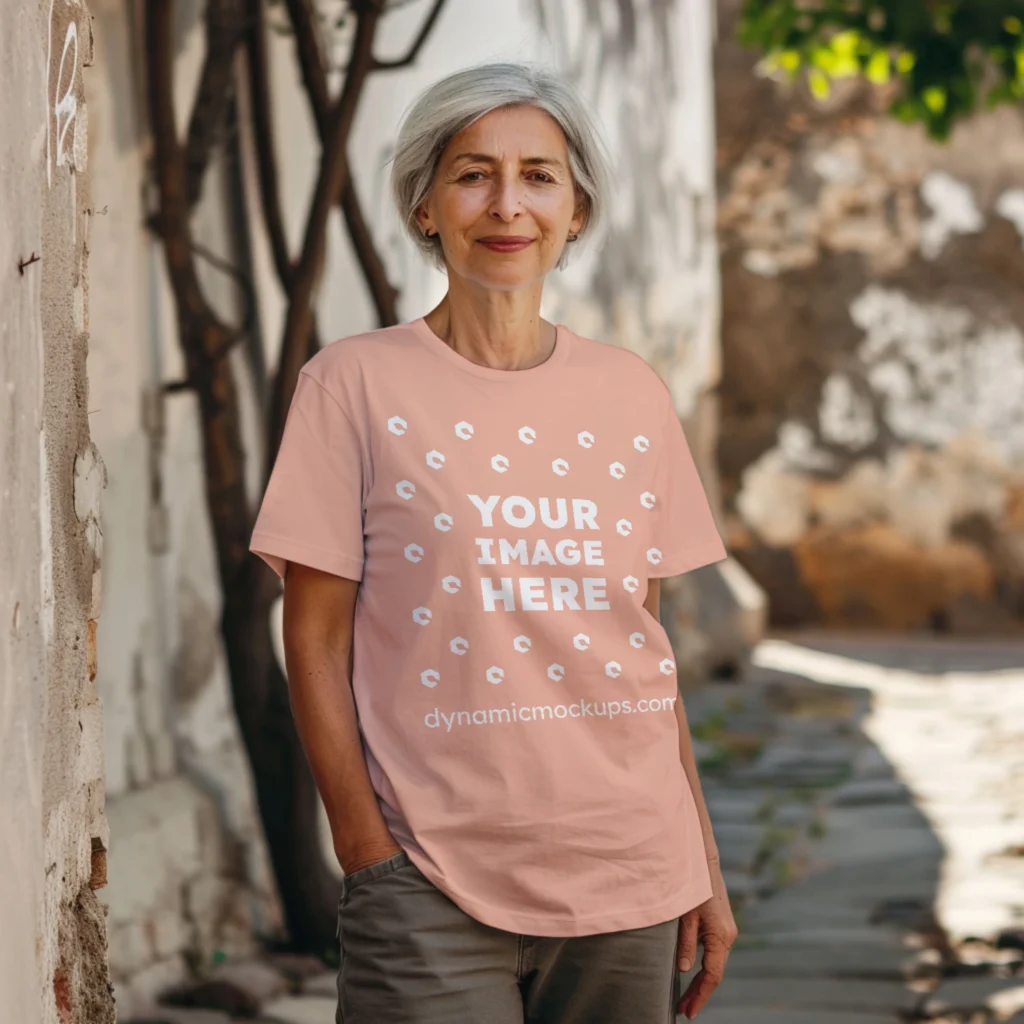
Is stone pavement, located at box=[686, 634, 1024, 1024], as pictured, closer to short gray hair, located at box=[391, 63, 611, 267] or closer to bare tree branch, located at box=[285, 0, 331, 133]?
bare tree branch, located at box=[285, 0, 331, 133]

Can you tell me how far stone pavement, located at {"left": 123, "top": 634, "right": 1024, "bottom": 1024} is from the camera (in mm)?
3822

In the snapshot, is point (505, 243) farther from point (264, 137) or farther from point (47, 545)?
point (264, 137)

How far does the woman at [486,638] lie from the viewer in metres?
1.69

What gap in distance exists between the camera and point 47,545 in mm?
1714

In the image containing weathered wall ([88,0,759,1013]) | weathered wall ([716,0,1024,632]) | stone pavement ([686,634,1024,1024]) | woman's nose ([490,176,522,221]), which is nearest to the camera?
woman's nose ([490,176,522,221])

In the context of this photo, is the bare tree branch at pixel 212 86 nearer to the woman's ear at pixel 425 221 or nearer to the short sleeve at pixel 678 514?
the woman's ear at pixel 425 221

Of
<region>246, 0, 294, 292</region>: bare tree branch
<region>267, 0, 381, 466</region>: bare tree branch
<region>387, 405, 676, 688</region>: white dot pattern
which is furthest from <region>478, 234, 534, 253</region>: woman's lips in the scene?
<region>246, 0, 294, 292</region>: bare tree branch

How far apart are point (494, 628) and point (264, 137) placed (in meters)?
2.79

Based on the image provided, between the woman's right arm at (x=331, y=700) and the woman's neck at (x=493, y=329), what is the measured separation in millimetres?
294

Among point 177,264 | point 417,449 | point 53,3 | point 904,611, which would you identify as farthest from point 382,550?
point 904,611

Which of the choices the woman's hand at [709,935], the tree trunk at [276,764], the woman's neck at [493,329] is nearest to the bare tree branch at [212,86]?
the tree trunk at [276,764]

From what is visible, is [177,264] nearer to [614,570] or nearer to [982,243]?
[614,570]

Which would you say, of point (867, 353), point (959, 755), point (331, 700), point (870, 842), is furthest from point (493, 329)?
point (867, 353)

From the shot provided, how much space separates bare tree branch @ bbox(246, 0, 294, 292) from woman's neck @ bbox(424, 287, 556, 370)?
227cm
